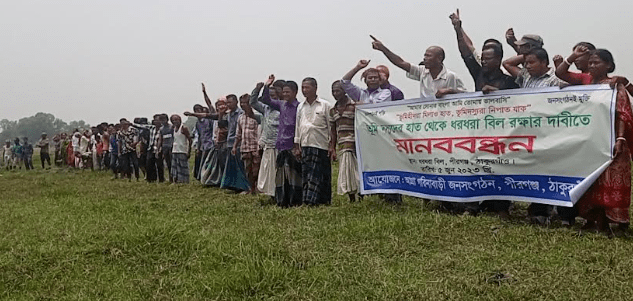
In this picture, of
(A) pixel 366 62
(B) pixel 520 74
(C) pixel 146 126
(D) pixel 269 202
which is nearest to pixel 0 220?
(D) pixel 269 202

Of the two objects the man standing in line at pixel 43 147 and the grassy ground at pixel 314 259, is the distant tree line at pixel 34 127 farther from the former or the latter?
the grassy ground at pixel 314 259

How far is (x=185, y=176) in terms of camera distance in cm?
1150

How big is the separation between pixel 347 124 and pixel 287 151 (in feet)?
3.01

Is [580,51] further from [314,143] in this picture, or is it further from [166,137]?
[166,137]

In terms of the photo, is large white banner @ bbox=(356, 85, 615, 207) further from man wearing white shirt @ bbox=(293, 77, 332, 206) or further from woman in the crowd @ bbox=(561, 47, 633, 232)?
man wearing white shirt @ bbox=(293, 77, 332, 206)

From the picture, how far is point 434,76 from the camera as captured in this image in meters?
5.76

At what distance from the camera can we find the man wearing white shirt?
256 inches

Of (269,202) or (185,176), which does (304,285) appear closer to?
(269,202)

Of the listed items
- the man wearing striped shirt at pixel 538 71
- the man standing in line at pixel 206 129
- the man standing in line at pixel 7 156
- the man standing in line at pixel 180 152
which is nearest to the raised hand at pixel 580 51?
the man wearing striped shirt at pixel 538 71

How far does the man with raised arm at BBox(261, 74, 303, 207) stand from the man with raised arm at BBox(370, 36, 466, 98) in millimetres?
1428

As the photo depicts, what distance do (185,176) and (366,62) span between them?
6418 mm

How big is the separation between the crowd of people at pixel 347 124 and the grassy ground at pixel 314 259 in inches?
17.8

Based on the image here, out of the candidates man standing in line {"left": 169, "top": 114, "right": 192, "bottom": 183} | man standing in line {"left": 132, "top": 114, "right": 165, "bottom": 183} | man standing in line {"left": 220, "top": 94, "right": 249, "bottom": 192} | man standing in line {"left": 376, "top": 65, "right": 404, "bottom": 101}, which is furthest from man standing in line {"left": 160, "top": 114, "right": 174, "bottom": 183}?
man standing in line {"left": 376, "top": 65, "right": 404, "bottom": 101}

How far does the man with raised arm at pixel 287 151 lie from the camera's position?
6871mm
